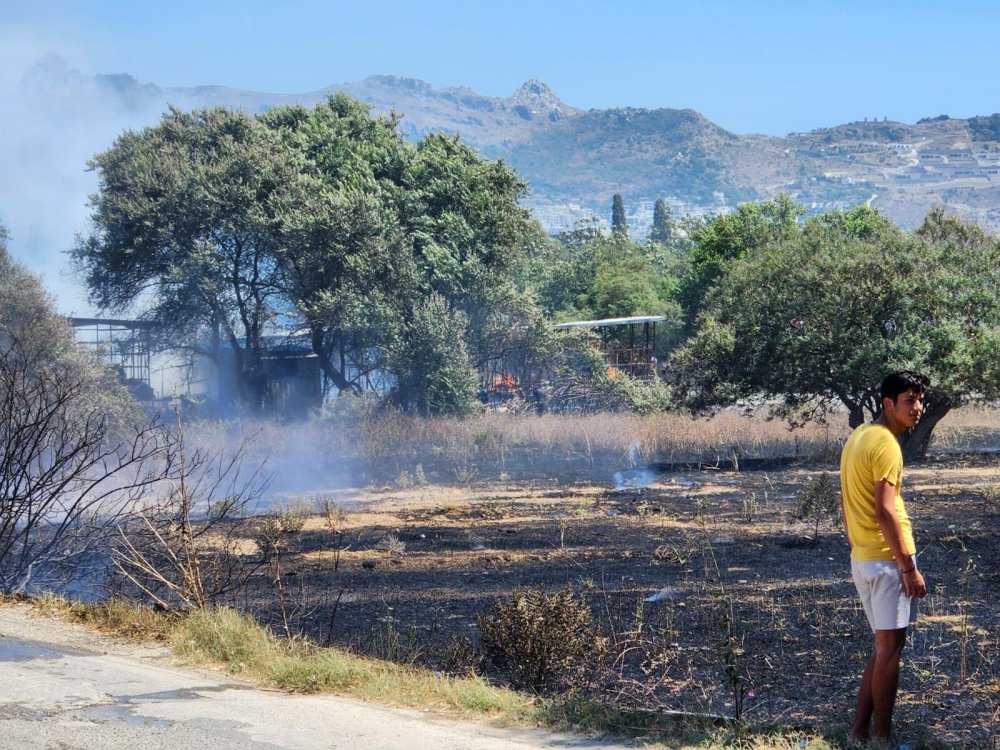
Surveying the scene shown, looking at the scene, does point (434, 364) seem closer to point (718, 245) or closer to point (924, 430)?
point (924, 430)

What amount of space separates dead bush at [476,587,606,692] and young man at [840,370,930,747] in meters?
2.14

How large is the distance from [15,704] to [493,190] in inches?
1218

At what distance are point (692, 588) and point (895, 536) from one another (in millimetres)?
5274

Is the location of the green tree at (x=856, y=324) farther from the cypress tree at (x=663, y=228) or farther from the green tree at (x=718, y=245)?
the cypress tree at (x=663, y=228)

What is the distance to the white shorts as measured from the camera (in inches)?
225

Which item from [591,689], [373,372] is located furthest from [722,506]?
[373,372]

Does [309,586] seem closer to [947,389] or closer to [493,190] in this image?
[947,389]

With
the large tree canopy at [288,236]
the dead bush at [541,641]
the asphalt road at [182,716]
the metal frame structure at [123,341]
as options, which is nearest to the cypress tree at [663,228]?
the large tree canopy at [288,236]

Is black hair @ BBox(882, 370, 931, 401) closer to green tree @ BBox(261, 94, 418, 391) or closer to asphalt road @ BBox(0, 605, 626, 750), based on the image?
asphalt road @ BBox(0, 605, 626, 750)

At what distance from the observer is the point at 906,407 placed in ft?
19.3

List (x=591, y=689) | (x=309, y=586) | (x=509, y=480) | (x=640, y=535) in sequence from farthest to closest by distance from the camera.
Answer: (x=509, y=480), (x=640, y=535), (x=309, y=586), (x=591, y=689)

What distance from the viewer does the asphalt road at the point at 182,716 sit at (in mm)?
5965

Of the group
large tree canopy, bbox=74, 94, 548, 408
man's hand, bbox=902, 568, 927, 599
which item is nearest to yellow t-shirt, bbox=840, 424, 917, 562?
man's hand, bbox=902, 568, 927, 599

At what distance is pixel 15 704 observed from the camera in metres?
6.61
